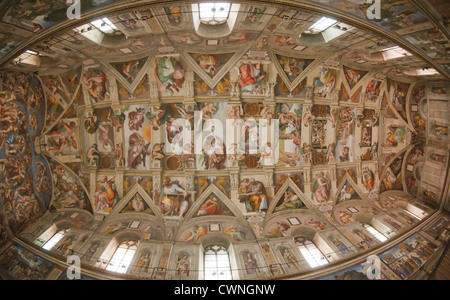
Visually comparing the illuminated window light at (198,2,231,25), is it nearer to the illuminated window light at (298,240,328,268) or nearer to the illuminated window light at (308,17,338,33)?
the illuminated window light at (308,17,338,33)

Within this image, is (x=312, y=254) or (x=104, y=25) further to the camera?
(x=312, y=254)

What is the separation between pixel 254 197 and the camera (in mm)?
13547

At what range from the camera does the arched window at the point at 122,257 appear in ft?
35.8

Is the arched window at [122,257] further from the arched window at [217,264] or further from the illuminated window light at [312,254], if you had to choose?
the illuminated window light at [312,254]

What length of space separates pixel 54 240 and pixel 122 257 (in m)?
3.23

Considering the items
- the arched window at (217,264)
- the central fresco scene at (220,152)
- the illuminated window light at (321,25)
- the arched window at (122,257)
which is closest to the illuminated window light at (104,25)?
the central fresco scene at (220,152)

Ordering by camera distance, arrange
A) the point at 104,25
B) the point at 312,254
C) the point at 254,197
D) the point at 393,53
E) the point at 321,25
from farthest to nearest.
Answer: the point at 254,197 < the point at 312,254 < the point at 393,53 < the point at 321,25 < the point at 104,25

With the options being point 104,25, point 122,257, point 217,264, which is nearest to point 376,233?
point 217,264

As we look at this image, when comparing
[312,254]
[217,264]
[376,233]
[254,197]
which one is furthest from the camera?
[254,197]

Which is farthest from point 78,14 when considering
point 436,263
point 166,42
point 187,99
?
point 436,263

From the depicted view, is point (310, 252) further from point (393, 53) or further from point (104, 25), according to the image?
point (104, 25)

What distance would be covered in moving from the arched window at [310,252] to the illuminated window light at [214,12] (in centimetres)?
1004

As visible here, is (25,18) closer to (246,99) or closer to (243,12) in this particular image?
(243,12)

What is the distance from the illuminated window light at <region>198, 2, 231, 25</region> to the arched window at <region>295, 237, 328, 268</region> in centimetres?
1004
